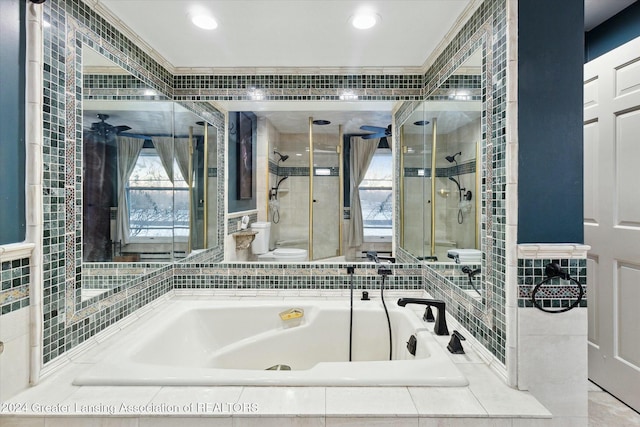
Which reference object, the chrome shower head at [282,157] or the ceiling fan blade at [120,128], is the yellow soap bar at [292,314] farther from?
the ceiling fan blade at [120,128]

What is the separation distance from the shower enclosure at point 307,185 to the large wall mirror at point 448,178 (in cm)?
51

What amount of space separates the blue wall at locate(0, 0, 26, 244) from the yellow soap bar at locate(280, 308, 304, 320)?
52.2 inches

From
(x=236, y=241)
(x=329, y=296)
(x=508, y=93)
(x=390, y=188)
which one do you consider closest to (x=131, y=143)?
(x=236, y=241)

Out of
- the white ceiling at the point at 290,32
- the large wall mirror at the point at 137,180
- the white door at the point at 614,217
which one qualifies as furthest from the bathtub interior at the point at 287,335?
the white ceiling at the point at 290,32

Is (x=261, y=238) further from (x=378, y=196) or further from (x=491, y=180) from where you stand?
(x=491, y=180)

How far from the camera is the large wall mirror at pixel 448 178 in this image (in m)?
1.48

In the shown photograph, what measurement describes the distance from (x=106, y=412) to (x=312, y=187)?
1787 millimetres

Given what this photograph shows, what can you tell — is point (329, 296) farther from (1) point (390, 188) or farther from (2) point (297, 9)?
(2) point (297, 9)

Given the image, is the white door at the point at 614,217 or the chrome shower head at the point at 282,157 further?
the chrome shower head at the point at 282,157

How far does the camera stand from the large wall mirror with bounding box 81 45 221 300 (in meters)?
1.51

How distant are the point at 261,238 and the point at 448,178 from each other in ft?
4.51

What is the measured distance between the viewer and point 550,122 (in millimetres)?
1162

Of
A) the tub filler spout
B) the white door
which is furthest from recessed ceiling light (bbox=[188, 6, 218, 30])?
the white door

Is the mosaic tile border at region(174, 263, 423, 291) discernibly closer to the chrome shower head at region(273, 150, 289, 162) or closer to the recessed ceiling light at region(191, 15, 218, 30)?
the chrome shower head at region(273, 150, 289, 162)
